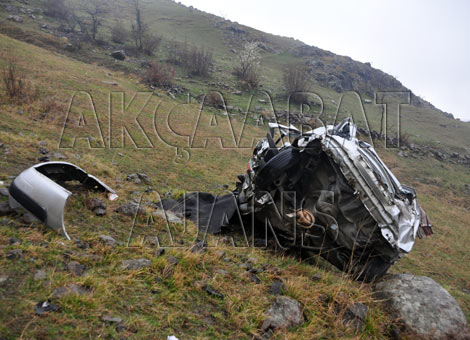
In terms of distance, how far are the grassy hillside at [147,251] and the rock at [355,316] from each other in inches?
2.2

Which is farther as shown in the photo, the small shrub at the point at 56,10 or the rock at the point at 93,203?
the small shrub at the point at 56,10

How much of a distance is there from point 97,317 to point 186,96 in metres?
14.0

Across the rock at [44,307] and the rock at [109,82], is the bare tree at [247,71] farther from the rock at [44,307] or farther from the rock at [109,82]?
the rock at [44,307]

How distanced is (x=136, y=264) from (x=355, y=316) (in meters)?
1.98

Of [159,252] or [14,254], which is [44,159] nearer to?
[14,254]

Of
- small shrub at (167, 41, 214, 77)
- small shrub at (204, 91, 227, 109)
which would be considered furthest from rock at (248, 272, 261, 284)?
small shrub at (167, 41, 214, 77)

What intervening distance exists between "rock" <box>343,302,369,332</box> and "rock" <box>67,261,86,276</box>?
2.22 metres

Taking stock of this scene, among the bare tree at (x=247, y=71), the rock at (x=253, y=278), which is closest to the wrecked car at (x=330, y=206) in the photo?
the rock at (x=253, y=278)

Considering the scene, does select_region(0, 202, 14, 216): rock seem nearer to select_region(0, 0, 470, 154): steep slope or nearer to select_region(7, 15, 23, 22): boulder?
select_region(0, 0, 470, 154): steep slope

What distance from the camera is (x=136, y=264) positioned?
103 inches

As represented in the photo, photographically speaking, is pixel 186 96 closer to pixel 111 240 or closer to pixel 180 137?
pixel 180 137

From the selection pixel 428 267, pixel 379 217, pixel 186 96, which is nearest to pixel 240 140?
pixel 186 96

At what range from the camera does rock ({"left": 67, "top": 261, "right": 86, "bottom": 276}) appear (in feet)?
7.50

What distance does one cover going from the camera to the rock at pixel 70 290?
2.01 meters
